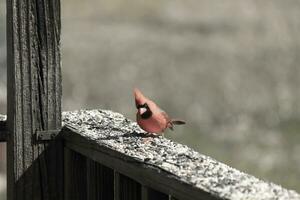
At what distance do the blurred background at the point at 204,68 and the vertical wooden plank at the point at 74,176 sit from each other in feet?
21.0

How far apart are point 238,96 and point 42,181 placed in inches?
406

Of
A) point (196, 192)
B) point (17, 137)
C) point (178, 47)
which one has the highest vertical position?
point (178, 47)

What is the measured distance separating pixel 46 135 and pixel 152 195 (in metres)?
0.65

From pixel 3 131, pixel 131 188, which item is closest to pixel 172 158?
pixel 131 188

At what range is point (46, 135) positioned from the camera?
9.24ft

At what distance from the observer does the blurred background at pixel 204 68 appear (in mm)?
11008

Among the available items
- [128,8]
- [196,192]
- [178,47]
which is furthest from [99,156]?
[128,8]

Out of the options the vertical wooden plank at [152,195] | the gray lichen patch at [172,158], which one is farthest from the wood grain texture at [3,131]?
the vertical wooden plank at [152,195]

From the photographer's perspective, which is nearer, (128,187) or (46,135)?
(128,187)

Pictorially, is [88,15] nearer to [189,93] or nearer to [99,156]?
[189,93]

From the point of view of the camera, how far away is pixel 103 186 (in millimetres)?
2703

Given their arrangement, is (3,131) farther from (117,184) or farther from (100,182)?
(117,184)

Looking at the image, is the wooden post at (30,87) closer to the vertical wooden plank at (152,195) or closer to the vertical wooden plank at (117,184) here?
the vertical wooden plank at (117,184)

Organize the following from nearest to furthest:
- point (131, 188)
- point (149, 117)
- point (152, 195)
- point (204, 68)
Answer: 1. point (152, 195)
2. point (131, 188)
3. point (149, 117)
4. point (204, 68)
